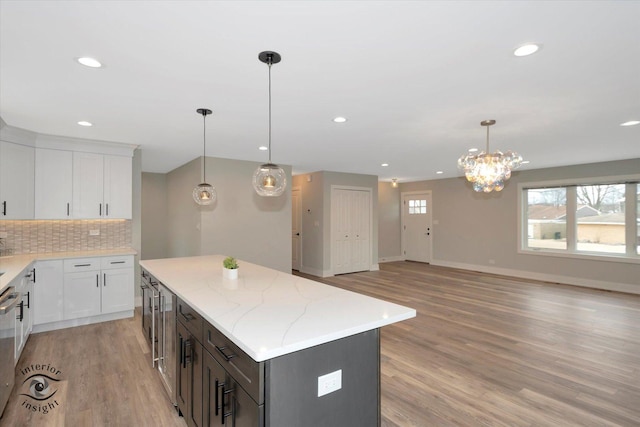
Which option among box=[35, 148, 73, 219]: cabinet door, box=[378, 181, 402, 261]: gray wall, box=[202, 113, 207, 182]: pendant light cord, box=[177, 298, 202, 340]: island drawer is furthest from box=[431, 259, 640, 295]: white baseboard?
box=[35, 148, 73, 219]: cabinet door

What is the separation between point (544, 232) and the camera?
714cm

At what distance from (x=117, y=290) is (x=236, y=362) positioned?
12.3 ft

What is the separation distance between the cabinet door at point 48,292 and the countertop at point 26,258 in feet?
0.41

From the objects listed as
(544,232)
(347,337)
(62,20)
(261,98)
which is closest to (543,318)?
(544,232)

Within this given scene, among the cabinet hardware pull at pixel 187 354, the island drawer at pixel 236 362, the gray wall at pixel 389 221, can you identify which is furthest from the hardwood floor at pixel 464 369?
the gray wall at pixel 389 221

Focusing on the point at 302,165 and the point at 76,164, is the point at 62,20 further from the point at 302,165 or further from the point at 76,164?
the point at 302,165

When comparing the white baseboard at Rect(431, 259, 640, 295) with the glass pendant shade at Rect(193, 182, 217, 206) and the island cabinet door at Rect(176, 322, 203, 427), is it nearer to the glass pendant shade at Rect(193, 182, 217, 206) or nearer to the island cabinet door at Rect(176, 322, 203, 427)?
the glass pendant shade at Rect(193, 182, 217, 206)

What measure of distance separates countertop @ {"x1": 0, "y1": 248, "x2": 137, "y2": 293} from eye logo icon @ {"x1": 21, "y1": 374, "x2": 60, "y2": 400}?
93 centimetres

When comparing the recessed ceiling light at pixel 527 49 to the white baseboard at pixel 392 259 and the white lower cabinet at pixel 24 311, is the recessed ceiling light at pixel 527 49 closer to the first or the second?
the white lower cabinet at pixel 24 311

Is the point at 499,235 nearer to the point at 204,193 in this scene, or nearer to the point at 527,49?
the point at 527,49

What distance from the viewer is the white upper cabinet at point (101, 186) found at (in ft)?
14.1

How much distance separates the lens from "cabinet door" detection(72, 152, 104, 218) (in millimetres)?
4293

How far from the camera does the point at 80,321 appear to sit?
4172 millimetres

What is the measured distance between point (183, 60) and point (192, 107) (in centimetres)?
97
